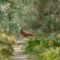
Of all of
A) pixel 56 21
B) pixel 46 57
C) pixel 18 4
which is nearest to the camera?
pixel 46 57

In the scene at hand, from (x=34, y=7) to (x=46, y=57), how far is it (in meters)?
15.1

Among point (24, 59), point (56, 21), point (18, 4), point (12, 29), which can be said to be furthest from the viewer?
point (18, 4)

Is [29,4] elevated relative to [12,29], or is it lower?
elevated

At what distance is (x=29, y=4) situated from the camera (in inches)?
946

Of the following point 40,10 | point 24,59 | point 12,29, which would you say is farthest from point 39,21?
point 24,59

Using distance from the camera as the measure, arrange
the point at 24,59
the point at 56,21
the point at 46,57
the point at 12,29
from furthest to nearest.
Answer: the point at 12,29, the point at 56,21, the point at 24,59, the point at 46,57

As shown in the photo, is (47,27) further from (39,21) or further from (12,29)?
(12,29)

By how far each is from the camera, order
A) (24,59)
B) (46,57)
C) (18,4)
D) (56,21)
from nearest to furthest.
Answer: (46,57) → (24,59) → (56,21) → (18,4)

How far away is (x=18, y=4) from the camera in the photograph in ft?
84.0

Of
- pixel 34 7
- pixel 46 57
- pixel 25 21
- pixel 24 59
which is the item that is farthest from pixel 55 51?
pixel 25 21

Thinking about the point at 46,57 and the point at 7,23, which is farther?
the point at 7,23

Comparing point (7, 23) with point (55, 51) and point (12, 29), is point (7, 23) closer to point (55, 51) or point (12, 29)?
point (12, 29)

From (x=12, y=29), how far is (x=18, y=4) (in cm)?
277

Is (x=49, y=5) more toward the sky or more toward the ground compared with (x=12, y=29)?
more toward the sky
